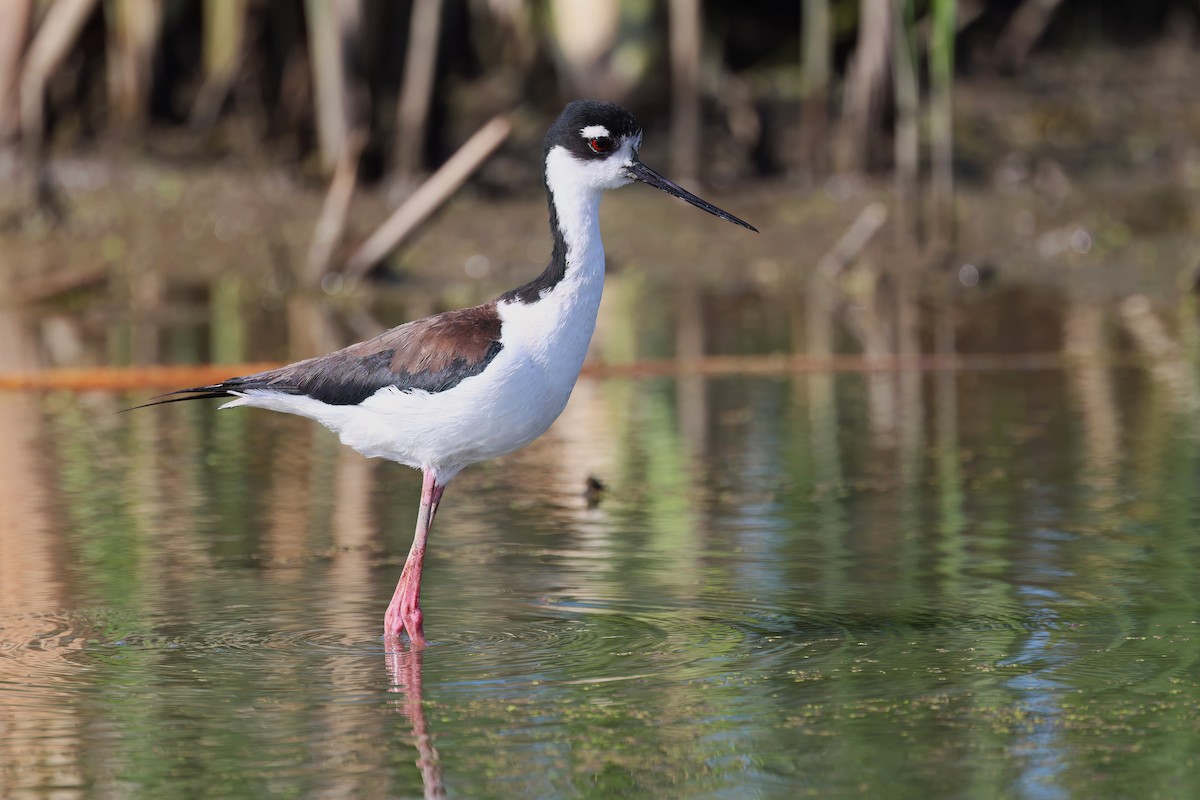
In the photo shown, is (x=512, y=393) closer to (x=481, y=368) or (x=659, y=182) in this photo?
(x=481, y=368)

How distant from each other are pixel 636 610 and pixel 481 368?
34.6 inches

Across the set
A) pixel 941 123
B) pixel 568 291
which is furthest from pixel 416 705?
pixel 941 123

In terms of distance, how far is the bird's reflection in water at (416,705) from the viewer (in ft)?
15.4

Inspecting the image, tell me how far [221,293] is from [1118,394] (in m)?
6.54

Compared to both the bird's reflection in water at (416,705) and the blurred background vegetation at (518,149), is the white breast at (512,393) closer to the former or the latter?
the bird's reflection in water at (416,705)

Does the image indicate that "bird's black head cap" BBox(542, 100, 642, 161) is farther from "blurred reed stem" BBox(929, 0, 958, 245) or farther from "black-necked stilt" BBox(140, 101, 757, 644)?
"blurred reed stem" BBox(929, 0, 958, 245)

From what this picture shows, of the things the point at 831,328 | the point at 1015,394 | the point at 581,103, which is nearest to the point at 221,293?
the point at 831,328

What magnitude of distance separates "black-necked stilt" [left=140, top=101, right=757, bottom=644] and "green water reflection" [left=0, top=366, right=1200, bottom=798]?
510 mm

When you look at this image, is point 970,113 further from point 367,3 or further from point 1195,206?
point 367,3

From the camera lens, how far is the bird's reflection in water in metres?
4.70

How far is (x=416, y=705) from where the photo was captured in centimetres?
532

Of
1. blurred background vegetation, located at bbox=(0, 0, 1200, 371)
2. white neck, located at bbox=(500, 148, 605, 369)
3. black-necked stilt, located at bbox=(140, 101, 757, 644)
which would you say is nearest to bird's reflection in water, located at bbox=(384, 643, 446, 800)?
black-necked stilt, located at bbox=(140, 101, 757, 644)

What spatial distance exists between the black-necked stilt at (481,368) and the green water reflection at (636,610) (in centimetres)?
51

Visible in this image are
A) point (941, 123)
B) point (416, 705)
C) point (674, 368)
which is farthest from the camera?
point (941, 123)
